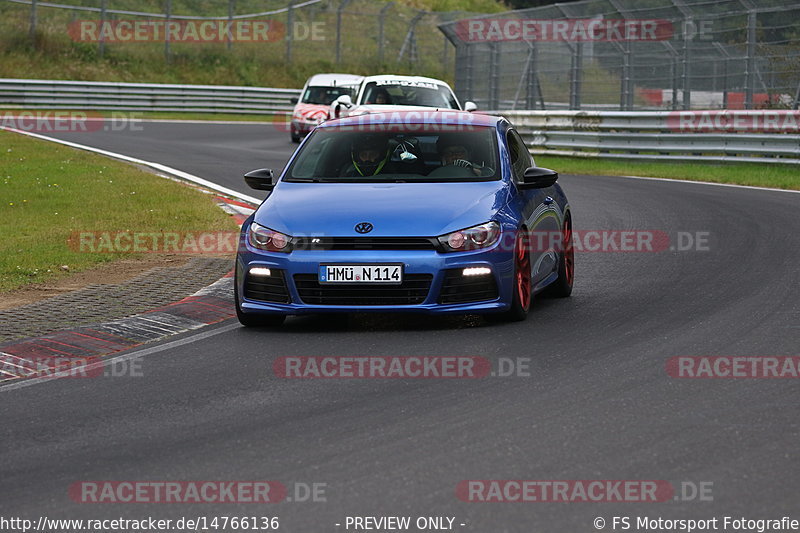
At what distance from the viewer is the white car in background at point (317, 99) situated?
3291cm

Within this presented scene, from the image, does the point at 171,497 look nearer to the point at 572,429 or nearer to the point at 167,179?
the point at 572,429

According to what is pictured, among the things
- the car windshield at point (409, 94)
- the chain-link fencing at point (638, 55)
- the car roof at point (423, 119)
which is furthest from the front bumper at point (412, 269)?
the car windshield at point (409, 94)

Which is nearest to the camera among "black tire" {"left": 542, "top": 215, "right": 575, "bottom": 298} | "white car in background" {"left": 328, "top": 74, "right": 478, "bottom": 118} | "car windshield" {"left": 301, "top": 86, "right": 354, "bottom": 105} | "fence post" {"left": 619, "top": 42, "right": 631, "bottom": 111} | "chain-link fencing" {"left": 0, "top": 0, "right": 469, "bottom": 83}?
"black tire" {"left": 542, "top": 215, "right": 575, "bottom": 298}

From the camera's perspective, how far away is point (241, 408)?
22.5ft

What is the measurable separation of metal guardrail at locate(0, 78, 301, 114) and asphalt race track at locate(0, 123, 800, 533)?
3256cm

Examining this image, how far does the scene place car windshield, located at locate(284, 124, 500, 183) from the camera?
9898mm

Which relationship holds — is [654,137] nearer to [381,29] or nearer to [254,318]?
[254,318]

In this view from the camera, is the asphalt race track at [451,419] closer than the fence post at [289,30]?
Yes

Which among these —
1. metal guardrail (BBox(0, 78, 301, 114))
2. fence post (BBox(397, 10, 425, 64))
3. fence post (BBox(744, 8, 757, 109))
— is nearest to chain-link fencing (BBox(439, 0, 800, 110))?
fence post (BBox(744, 8, 757, 109))

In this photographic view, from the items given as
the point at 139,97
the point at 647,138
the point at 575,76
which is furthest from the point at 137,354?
the point at 139,97

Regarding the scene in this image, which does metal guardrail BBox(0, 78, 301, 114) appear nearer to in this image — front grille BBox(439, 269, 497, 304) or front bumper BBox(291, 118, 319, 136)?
front bumper BBox(291, 118, 319, 136)

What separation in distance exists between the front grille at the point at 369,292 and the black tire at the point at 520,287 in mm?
659

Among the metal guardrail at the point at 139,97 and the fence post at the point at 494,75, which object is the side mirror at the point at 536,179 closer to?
the fence post at the point at 494,75

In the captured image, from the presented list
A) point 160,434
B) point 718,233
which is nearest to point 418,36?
point 718,233
